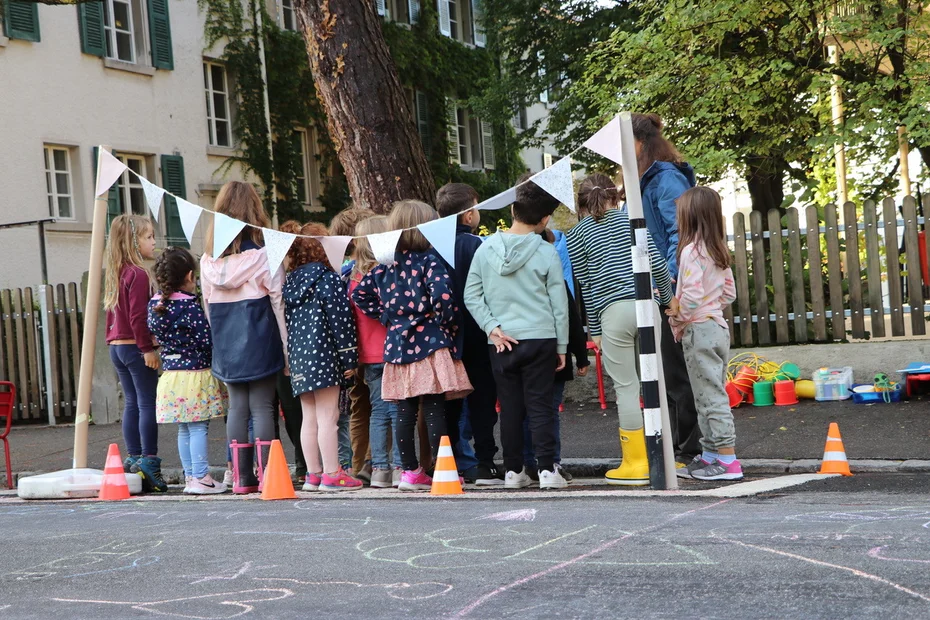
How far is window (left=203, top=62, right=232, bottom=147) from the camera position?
23.2m

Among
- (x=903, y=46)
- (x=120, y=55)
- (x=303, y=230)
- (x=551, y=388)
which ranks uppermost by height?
(x=120, y=55)

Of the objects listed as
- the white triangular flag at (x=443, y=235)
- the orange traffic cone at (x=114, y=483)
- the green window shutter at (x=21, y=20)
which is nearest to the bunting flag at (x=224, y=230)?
the white triangular flag at (x=443, y=235)

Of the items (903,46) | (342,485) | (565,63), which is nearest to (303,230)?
(342,485)

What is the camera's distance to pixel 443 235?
7.31 metres

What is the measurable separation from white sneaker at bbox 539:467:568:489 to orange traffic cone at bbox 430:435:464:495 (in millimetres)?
479

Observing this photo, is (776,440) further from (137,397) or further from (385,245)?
(137,397)

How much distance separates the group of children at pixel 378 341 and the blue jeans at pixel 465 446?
2cm

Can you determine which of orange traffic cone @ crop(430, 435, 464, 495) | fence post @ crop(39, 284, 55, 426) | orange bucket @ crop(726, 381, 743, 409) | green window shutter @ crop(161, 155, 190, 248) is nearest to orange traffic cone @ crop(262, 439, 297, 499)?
orange traffic cone @ crop(430, 435, 464, 495)

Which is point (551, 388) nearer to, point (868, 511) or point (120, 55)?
point (868, 511)

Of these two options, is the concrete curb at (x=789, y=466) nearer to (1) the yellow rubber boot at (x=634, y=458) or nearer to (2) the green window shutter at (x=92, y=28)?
(1) the yellow rubber boot at (x=634, y=458)

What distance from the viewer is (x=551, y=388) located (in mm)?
7027

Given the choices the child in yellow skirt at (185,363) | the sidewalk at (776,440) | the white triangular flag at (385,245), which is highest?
the white triangular flag at (385,245)

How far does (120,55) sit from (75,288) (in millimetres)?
8487

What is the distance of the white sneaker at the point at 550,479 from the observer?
700 cm
